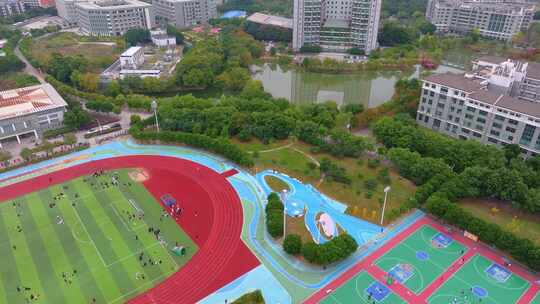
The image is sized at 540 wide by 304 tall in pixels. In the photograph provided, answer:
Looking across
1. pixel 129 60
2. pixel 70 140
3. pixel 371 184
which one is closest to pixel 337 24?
pixel 129 60

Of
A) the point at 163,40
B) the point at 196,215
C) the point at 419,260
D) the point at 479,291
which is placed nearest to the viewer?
the point at 479,291

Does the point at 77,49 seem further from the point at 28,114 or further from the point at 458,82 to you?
the point at 458,82

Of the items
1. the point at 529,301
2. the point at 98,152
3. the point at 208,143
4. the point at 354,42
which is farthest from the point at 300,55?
the point at 529,301

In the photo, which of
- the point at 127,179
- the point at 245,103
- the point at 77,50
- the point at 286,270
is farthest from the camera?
the point at 77,50

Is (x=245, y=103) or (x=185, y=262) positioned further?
(x=245, y=103)

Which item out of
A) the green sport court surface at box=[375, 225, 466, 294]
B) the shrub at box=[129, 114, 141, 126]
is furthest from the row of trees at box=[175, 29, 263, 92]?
the green sport court surface at box=[375, 225, 466, 294]

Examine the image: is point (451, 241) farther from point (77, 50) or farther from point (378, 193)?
point (77, 50)

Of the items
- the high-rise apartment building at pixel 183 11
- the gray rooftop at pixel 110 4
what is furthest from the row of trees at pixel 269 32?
the gray rooftop at pixel 110 4
